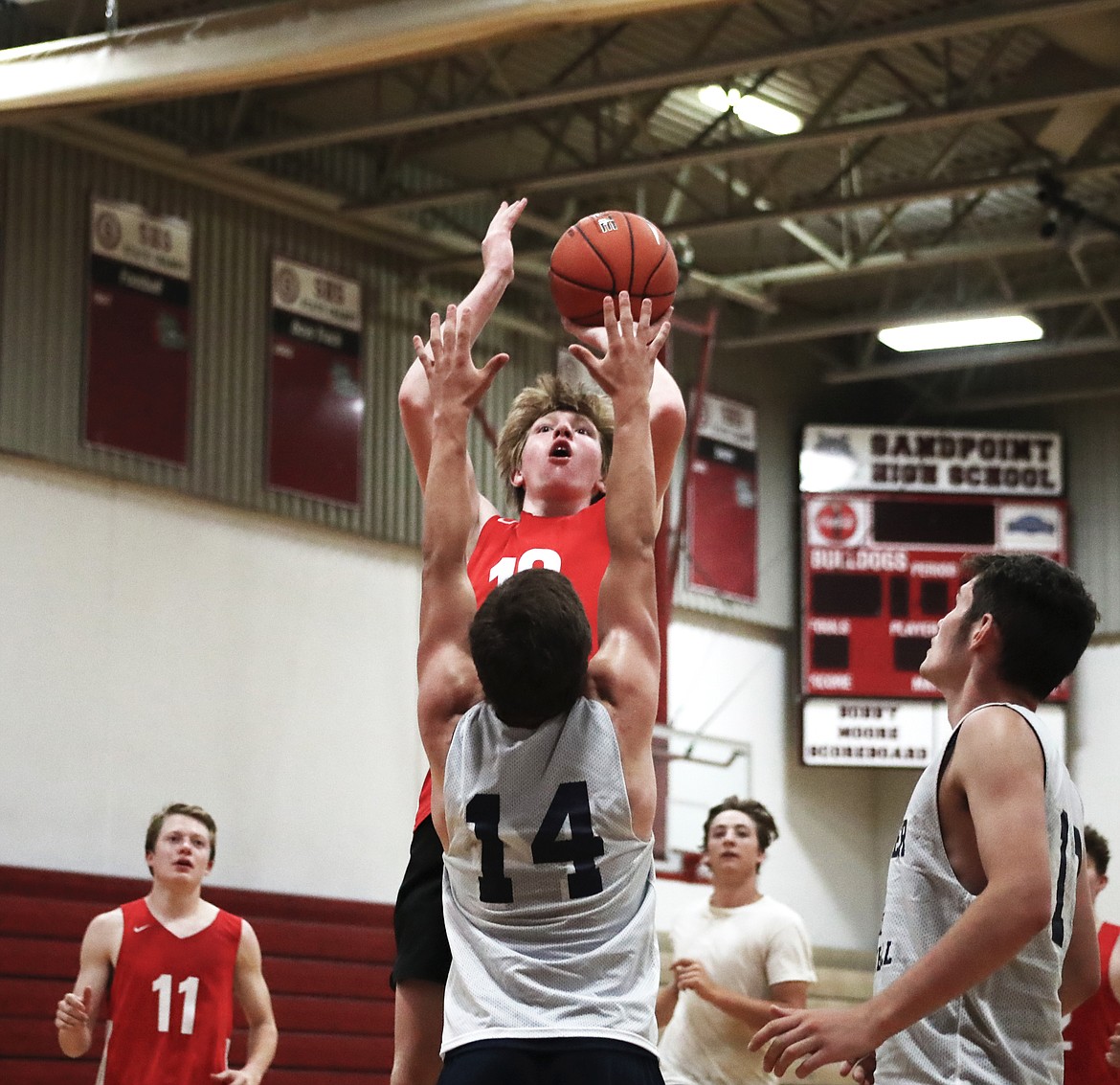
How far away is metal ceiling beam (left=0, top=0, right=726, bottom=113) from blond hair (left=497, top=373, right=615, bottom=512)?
4.18m

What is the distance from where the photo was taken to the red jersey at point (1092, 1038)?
5910 mm

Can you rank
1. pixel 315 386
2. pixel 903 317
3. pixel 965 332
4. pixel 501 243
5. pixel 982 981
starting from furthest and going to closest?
pixel 965 332 → pixel 903 317 → pixel 315 386 → pixel 501 243 → pixel 982 981

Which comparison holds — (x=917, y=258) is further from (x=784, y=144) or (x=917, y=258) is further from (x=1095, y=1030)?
(x=1095, y=1030)

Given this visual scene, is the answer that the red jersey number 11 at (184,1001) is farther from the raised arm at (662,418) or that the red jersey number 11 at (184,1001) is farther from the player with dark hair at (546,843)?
the player with dark hair at (546,843)

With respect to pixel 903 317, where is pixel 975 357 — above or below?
below

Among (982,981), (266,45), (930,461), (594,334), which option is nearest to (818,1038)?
(982,981)

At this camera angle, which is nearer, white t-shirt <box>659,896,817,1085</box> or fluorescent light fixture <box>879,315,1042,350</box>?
white t-shirt <box>659,896,817,1085</box>

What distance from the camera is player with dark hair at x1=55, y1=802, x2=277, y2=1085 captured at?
7.02 metres

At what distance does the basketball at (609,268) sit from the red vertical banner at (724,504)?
12484 mm

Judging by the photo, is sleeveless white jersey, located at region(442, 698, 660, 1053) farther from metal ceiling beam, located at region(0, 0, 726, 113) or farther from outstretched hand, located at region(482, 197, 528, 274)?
metal ceiling beam, located at region(0, 0, 726, 113)

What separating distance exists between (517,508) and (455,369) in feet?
3.76

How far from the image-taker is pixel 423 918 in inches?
161

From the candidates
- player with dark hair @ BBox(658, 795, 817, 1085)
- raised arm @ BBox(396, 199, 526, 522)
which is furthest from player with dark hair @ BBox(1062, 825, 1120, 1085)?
raised arm @ BBox(396, 199, 526, 522)

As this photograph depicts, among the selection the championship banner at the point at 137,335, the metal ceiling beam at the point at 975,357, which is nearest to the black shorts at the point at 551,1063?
the championship banner at the point at 137,335
